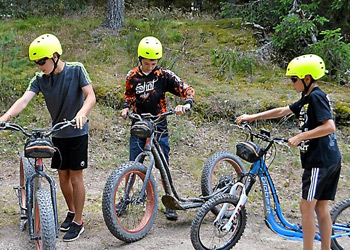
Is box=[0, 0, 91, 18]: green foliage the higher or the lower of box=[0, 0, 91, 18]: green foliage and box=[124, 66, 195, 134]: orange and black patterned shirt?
the higher

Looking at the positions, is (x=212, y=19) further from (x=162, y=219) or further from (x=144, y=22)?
(x=162, y=219)

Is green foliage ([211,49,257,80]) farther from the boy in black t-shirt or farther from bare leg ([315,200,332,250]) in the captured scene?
bare leg ([315,200,332,250])

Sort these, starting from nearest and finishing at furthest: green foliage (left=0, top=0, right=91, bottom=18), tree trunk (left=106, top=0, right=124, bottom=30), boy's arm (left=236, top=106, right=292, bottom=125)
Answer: boy's arm (left=236, top=106, right=292, bottom=125), tree trunk (left=106, top=0, right=124, bottom=30), green foliage (left=0, top=0, right=91, bottom=18)

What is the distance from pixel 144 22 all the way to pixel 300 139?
9027mm

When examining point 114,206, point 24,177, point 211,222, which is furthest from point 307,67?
point 24,177

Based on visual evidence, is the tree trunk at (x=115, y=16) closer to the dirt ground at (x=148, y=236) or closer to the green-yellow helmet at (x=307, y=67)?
the dirt ground at (x=148, y=236)

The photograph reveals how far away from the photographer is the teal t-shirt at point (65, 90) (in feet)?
12.7

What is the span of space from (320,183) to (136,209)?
183 centimetres

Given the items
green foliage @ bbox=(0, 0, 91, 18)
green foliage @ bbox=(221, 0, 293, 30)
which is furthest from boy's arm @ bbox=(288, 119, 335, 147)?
green foliage @ bbox=(0, 0, 91, 18)

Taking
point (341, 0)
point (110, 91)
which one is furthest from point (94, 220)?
point (341, 0)

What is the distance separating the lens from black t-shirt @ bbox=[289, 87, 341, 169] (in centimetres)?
340

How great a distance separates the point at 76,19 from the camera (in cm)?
1215

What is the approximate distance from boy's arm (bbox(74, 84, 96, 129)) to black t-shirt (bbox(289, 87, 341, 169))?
1902mm

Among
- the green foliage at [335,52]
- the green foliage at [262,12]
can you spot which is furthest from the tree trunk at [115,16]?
the green foliage at [335,52]
